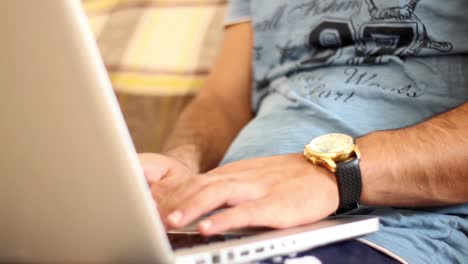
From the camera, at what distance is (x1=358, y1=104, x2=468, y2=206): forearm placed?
0.80m

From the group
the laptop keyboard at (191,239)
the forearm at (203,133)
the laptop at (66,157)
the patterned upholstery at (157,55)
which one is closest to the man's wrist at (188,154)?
the forearm at (203,133)

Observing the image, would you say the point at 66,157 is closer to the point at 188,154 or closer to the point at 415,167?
the point at 415,167

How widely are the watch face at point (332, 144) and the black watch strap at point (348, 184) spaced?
0.02 meters

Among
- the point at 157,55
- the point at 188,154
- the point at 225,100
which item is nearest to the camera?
the point at 188,154

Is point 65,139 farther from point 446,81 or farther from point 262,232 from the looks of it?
point 446,81

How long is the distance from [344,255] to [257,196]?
115 mm

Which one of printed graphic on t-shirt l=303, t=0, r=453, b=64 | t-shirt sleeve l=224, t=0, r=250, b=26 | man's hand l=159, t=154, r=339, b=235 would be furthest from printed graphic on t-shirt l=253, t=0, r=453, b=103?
man's hand l=159, t=154, r=339, b=235

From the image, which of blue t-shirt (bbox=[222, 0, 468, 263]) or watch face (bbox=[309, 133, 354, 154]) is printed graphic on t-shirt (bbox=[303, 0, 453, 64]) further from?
watch face (bbox=[309, 133, 354, 154])

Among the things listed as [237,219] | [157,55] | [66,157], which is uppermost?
[66,157]

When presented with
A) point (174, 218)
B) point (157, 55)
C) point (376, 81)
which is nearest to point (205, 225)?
point (174, 218)

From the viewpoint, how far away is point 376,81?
98cm

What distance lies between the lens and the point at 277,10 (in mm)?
1147

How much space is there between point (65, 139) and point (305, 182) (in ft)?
1.11

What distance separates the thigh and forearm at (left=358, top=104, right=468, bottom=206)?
9cm
